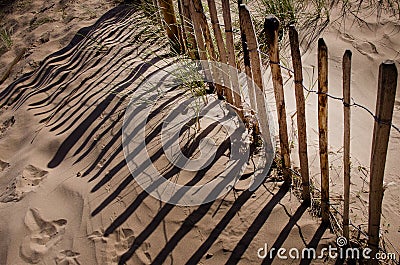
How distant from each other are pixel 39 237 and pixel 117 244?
0.57 m

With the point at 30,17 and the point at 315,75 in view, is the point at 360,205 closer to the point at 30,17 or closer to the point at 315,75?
the point at 315,75

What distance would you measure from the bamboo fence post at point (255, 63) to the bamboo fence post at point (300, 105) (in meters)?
0.34

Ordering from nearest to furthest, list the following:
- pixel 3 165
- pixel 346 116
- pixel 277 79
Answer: pixel 346 116, pixel 277 79, pixel 3 165

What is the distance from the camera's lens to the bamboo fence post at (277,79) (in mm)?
1911

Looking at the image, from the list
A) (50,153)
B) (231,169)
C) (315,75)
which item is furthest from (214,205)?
(315,75)

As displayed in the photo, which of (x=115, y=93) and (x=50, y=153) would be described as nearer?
(x=50, y=153)

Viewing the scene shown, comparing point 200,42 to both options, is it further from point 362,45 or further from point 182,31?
point 362,45

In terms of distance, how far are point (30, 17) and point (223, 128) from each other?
14.8 feet

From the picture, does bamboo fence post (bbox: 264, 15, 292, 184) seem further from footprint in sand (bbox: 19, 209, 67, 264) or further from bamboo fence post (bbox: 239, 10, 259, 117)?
footprint in sand (bbox: 19, 209, 67, 264)

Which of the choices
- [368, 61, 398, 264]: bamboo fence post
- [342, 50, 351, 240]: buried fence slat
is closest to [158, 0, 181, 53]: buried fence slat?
[342, 50, 351, 240]: buried fence slat

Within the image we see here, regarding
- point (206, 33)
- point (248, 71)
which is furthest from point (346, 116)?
point (206, 33)

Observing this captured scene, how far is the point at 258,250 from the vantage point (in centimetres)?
213

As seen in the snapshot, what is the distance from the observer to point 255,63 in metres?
2.21

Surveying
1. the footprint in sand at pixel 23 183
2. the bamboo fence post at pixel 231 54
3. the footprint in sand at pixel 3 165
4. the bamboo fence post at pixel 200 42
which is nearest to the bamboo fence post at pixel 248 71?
the bamboo fence post at pixel 231 54
